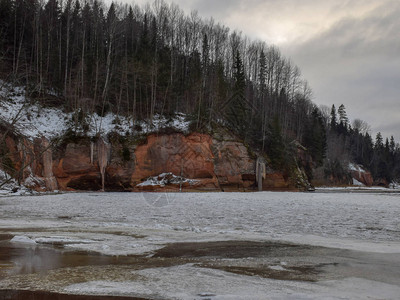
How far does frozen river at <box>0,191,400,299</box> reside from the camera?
4.36 m

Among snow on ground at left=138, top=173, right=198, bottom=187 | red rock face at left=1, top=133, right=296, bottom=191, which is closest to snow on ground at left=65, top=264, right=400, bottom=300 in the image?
red rock face at left=1, top=133, right=296, bottom=191

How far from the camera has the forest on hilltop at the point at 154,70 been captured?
44.6m

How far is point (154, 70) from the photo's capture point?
1834 inches

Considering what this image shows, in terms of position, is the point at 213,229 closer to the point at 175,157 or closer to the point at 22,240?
the point at 22,240

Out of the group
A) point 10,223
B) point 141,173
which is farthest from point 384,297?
point 141,173

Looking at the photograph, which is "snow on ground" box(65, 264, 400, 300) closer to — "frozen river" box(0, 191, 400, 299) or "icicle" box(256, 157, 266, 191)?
"frozen river" box(0, 191, 400, 299)

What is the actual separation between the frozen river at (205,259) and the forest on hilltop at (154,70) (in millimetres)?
27634

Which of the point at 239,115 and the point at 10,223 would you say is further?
the point at 239,115

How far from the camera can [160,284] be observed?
454 cm

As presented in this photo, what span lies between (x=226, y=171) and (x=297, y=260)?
114 ft

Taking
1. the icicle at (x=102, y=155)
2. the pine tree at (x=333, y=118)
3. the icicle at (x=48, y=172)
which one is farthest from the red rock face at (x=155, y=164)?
the pine tree at (x=333, y=118)

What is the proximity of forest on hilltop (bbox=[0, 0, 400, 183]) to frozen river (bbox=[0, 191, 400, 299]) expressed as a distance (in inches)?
1088

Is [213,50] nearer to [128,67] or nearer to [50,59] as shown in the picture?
[128,67]

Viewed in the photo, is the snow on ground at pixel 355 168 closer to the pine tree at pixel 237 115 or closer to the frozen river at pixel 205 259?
the pine tree at pixel 237 115
